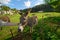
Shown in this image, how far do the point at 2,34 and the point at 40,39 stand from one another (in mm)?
3148

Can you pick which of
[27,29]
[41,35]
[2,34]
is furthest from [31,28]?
[2,34]

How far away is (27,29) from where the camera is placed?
1105cm

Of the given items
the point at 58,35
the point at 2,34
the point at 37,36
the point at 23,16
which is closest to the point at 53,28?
the point at 58,35

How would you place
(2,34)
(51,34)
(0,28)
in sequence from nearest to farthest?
(51,34), (2,34), (0,28)

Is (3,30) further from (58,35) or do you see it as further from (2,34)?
(58,35)

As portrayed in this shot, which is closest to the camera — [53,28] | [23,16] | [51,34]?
[23,16]

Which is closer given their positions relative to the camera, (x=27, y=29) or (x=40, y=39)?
(x=40, y=39)

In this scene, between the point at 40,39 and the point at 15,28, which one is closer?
the point at 40,39

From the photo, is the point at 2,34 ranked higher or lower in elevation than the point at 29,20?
lower

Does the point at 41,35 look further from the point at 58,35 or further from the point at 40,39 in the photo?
the point at 58,35

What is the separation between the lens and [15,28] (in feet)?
39.2

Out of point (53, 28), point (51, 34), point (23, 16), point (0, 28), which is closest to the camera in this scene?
point (23, 16)

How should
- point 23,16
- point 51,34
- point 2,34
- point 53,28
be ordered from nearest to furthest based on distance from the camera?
point 23,16 < point 51,34 < point 53,28 < point 2,34

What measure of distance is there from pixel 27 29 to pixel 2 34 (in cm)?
174
